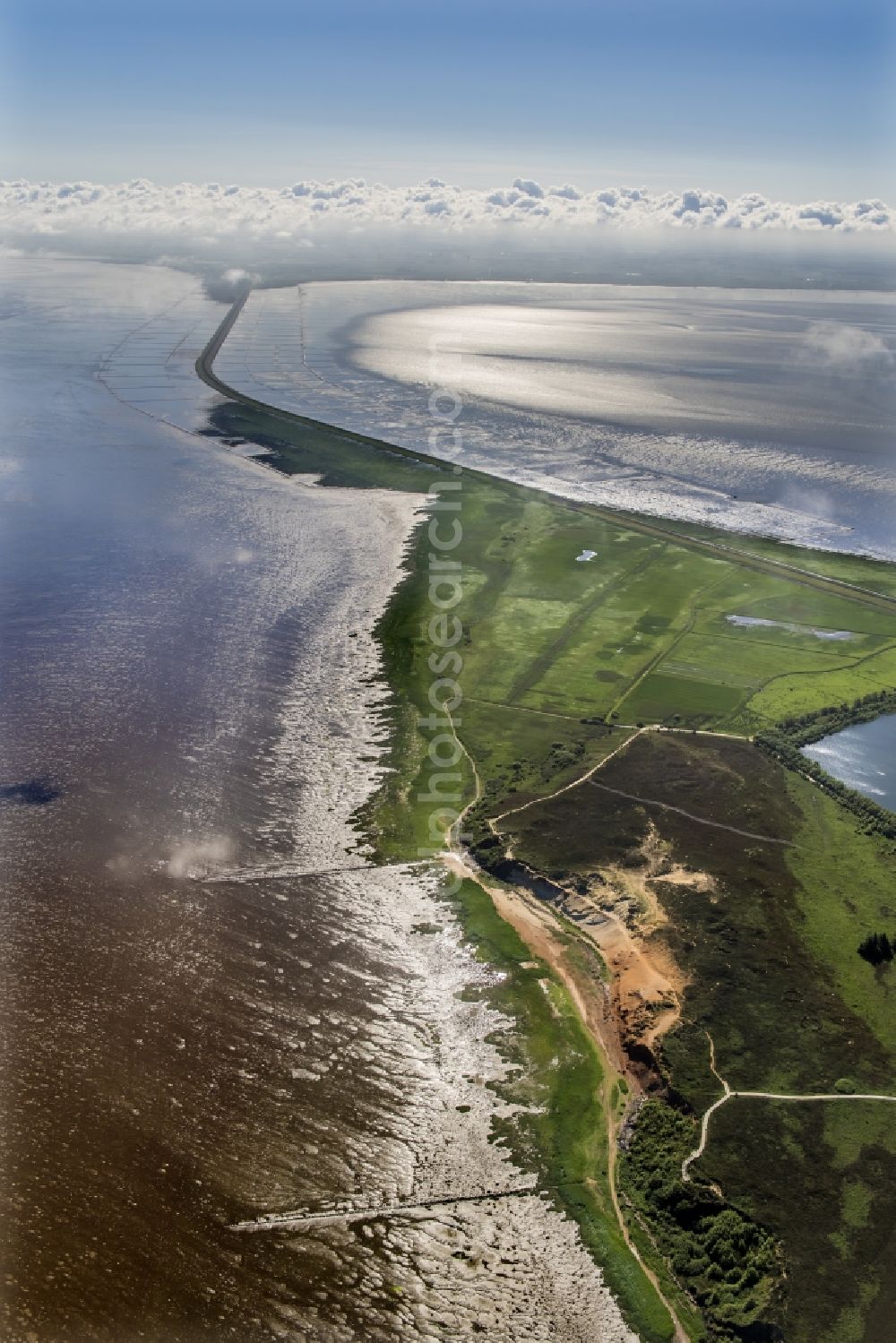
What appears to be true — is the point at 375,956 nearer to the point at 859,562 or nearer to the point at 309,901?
the point at 309,901

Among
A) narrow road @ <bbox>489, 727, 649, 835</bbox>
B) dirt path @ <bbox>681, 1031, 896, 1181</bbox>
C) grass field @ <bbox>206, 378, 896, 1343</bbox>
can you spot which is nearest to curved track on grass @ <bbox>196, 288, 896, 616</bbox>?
grass field @ <bbox>206, 378, 896, 1343</bbox>

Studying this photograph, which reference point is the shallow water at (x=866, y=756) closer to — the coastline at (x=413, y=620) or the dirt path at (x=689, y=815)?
the dirt path at (x=689, y=815)

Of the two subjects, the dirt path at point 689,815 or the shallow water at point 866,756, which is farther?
the shallow water at point 866,756

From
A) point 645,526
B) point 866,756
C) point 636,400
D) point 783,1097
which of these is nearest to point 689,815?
point 866,756

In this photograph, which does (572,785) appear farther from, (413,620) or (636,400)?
(636,400)

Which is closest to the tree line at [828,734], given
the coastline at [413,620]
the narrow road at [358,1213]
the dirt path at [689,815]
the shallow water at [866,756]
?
the shallow water at [866,756]

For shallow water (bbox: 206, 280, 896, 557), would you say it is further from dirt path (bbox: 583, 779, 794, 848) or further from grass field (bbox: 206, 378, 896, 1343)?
dirt path (bbox: 583, 779, 794, 848)
